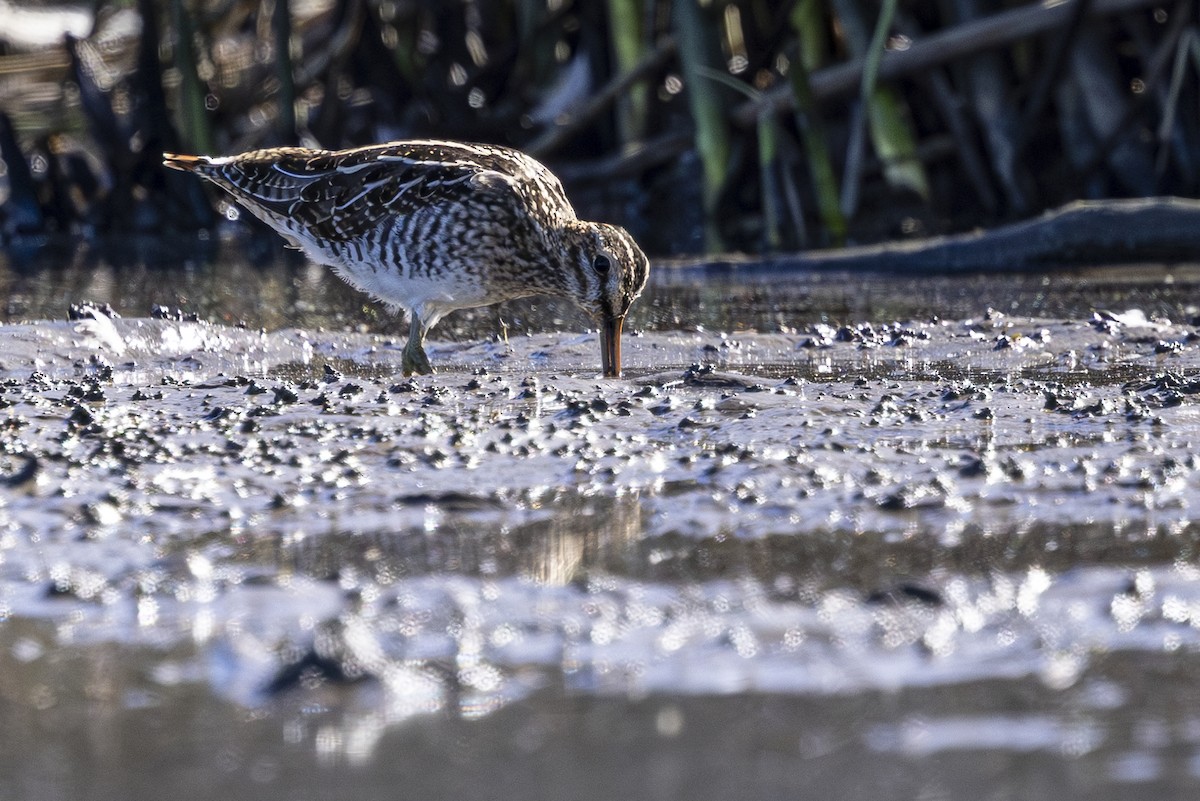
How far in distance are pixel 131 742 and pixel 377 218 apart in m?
3.96

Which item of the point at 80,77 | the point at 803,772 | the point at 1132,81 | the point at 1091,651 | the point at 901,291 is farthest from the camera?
the point at 80,77

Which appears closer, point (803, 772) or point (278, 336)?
point (803, 772)

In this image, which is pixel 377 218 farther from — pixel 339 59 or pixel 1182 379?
pixel 339 59

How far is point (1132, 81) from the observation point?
32.7 ft

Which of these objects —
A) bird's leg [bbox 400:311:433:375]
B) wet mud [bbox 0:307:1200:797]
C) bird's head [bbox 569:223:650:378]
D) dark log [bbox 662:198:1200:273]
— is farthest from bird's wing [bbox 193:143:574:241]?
dark log [bbox 662:198:1200:273]

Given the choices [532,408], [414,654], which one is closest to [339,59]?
[532,408]

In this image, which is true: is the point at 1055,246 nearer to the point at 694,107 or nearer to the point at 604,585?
the point at 694,107

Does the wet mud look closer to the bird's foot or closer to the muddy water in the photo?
the muddy water

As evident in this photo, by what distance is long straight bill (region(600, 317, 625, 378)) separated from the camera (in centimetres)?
546

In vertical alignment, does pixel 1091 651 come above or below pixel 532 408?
below

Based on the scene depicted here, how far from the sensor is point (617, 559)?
3051mm

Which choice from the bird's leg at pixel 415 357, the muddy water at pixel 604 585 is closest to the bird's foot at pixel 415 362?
the bird's leg at pixel 415 357

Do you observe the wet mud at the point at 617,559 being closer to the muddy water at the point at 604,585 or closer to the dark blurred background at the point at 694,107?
the muddy water at the point at 604,585

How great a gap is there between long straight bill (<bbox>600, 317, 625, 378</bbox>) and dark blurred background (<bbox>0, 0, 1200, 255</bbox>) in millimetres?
3455
